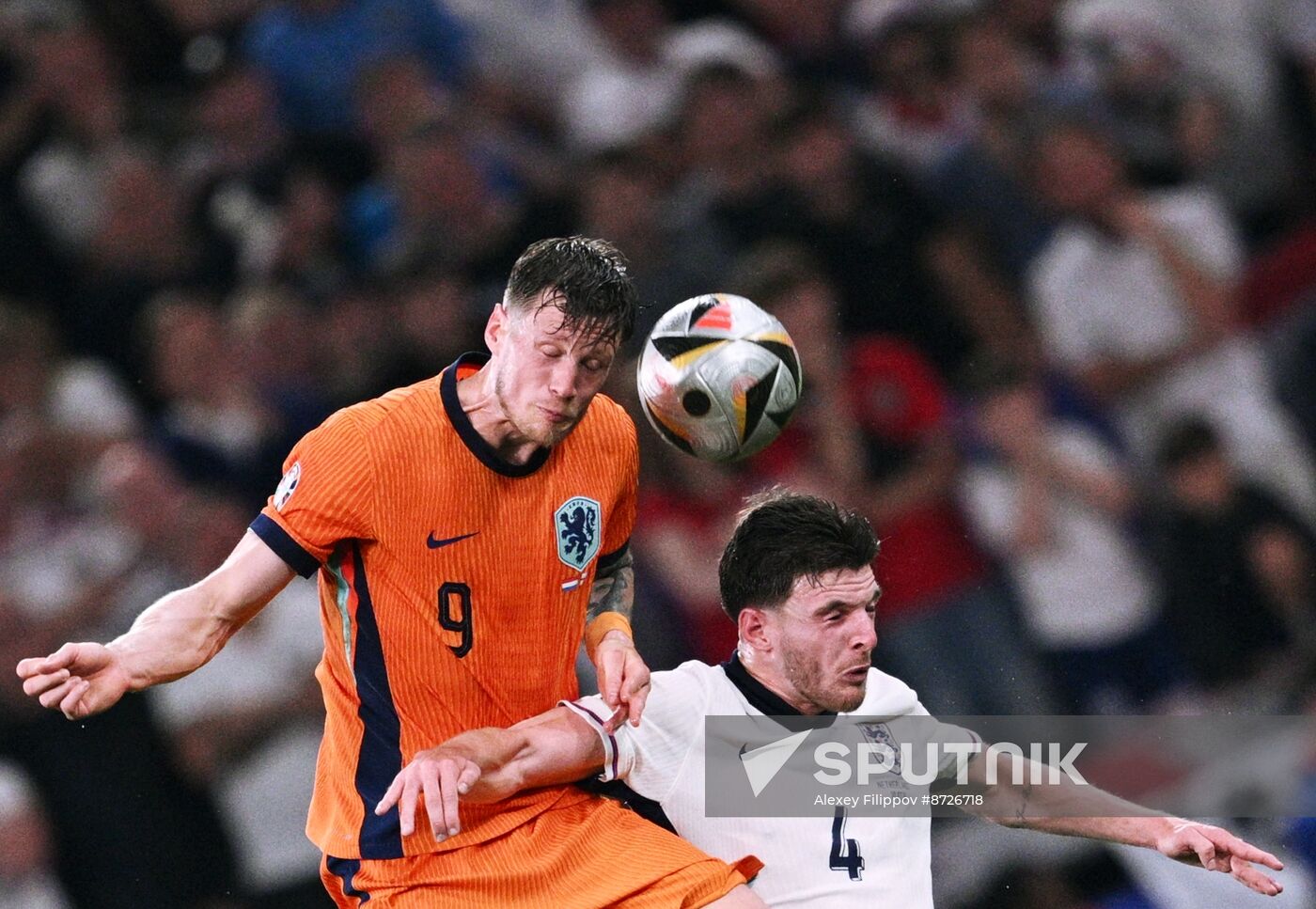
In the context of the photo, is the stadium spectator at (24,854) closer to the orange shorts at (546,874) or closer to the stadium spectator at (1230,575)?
the orange shorts at (546,874)

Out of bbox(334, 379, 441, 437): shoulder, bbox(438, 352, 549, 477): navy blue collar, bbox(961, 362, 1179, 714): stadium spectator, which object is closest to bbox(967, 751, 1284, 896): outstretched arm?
bbox(438, 352, 549, 477): navy blue collar

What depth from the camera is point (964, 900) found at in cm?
604

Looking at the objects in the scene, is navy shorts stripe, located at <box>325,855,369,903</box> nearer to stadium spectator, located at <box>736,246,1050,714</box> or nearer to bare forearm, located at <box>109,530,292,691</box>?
bare forearm, located at <box>109,530,292,691</box>

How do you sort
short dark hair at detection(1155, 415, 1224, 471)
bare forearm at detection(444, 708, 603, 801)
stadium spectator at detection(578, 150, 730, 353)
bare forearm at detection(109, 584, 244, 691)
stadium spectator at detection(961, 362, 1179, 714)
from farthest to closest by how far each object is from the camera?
stadium spectator at detection(578, 150, 730, 353), short dark hair at detection(1155, 415, 1224, 471), stadium spectator at detection(961, 362, 1179, 714), bare forearm at detection(444, 708, 603, 801), bare forearm at detection(109, 584, 244, 691)

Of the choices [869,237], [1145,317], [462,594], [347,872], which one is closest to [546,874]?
[347,872]

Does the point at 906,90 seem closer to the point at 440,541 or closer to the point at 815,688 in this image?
the point at 815,688

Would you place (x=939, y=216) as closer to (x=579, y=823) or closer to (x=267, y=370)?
(x=267, y=370)

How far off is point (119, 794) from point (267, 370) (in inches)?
71.0

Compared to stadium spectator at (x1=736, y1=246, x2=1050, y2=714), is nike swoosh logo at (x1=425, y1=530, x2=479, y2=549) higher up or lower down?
lower down

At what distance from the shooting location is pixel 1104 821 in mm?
3770

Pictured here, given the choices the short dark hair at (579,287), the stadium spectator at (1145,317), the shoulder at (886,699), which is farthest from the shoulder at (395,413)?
the stadium spectator at (1145,317)

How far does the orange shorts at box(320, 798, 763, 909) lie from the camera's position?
3.24 meters

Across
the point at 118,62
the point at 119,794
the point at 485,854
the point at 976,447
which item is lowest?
the point at 485,854

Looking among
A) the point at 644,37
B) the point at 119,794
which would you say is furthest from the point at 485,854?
the point at 644,37
